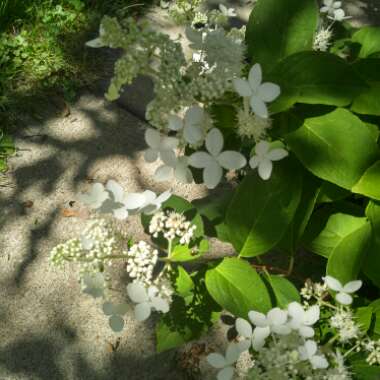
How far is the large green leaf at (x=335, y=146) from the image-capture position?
1.26 metres

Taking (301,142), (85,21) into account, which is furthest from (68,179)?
(301,142)

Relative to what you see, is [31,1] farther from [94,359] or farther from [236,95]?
[236,95]

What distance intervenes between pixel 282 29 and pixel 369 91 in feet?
0.89

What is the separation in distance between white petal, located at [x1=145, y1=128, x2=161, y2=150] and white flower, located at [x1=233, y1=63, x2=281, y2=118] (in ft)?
0.66

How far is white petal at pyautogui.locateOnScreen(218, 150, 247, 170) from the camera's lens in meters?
1.17

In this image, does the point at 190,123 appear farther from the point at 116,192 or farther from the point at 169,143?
the point at 116,192

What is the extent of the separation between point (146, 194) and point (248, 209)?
0.98 ft

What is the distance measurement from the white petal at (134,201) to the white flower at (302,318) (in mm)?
403

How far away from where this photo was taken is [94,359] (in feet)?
6.88

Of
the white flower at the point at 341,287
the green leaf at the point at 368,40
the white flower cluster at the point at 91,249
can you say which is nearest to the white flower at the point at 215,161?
the white flower cluster at the point at 91,249

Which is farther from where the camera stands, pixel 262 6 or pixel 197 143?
pixel 262 6

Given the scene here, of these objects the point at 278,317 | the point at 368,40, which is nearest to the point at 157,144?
the point at 278,317

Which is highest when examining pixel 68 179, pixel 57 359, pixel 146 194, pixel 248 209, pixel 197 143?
pixel 197 143

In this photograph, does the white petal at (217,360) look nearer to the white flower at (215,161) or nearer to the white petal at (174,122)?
the white flower at (215,161)
